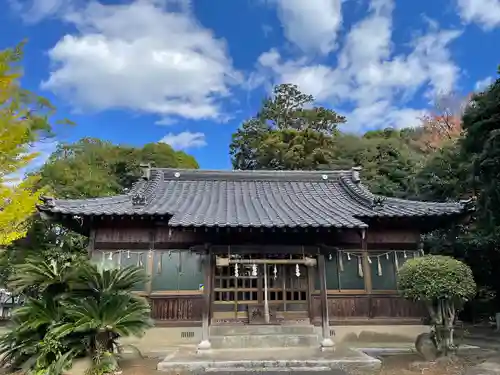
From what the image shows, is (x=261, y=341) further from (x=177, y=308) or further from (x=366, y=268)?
(x=366, y=268)

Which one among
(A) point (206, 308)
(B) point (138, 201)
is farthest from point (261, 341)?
(B) point (138, 201)

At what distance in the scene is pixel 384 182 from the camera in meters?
24.6

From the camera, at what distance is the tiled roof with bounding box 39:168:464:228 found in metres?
10.8

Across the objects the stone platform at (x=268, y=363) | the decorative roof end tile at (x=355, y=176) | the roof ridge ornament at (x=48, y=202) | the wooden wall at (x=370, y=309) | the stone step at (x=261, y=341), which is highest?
the decorative roof end tile at (x=355, y=176)

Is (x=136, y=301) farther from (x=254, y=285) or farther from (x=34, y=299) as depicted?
(x=254, y=285)

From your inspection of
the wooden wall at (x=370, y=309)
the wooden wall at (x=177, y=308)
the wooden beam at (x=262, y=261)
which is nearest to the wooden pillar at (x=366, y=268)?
the wooden wall at (x=370, y=309)

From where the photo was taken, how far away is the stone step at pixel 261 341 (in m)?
10.4

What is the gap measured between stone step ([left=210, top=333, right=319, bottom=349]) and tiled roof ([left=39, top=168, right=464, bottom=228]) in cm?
319

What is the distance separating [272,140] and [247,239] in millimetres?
25286

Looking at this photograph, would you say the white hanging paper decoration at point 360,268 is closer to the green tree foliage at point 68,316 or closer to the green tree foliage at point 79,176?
the green tree foliage at point 68,316

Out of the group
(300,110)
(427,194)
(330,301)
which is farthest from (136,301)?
(300,110)

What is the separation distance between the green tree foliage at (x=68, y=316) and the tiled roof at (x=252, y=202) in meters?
2.27

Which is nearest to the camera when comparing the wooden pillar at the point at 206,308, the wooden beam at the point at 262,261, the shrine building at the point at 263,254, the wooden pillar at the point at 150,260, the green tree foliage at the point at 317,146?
the wooden pillar at the point at 206,308

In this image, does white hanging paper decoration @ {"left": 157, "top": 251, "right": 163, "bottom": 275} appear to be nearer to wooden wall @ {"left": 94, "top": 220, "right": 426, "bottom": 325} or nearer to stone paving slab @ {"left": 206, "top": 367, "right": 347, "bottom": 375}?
wooden wall @ {"left": 94, "top": 220, "right": 426, "bottom": 325}
